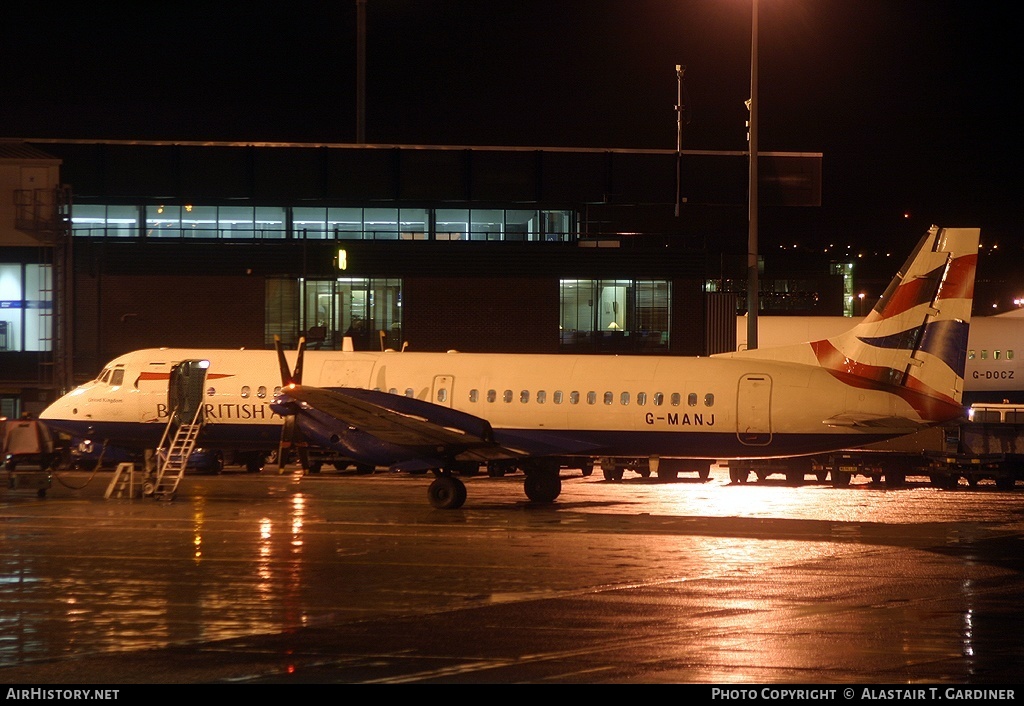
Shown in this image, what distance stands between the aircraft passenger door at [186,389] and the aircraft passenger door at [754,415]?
43.4 feet

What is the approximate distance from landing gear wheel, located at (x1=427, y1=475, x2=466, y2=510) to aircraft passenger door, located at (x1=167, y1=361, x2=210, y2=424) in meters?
7.10

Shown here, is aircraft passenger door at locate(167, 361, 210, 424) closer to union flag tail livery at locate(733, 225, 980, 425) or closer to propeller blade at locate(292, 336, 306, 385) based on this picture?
propeller blade at locate(292, 336, 306, 385)

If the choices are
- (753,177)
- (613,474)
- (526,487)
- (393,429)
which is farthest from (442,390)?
(753,177)

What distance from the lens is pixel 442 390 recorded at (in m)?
27.9

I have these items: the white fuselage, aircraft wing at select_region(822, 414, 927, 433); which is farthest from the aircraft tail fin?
the white fuselage

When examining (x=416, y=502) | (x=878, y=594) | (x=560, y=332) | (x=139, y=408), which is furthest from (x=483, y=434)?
(x=560, y=332)

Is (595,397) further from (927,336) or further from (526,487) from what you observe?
(927,336)

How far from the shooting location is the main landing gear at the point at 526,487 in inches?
1010

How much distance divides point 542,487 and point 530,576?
995cm

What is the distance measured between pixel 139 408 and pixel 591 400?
11.6 m

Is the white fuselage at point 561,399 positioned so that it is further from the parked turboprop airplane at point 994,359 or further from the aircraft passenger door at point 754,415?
the parked turboprop airplane at point 994,359

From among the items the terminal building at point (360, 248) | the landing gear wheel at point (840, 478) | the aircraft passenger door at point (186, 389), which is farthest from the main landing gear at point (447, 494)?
the terminal building at point (360, 248)

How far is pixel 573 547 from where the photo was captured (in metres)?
20.2

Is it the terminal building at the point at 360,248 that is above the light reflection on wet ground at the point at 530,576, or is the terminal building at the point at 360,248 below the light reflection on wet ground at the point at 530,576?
above
